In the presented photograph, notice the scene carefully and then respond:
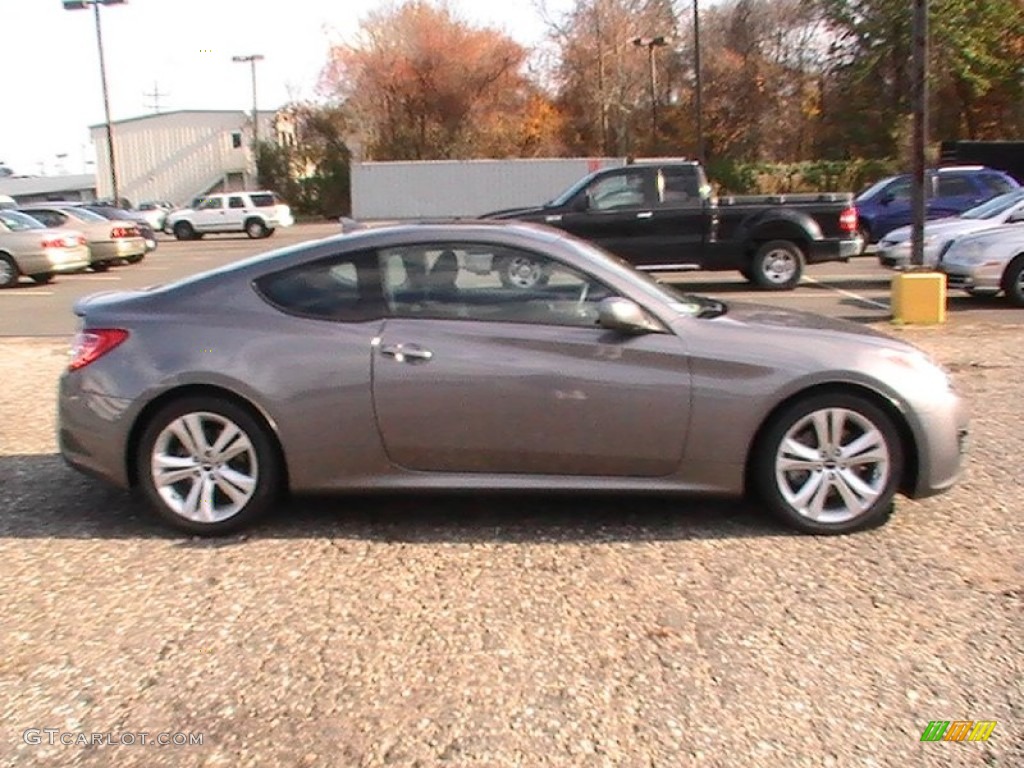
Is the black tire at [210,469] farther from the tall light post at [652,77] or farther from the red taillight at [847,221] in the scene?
the tall light post at [652,77]

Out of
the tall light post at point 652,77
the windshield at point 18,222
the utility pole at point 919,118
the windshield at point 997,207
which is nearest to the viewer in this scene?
the utility pole at point 919,118

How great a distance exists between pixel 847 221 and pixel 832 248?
0.45 meters

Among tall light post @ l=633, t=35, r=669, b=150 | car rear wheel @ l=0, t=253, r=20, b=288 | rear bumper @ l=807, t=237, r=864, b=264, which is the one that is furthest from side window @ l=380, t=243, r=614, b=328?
tall light post @ l=633, t=35, r=669, b=150

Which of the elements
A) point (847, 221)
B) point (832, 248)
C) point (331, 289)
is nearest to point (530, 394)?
point (331, 289)

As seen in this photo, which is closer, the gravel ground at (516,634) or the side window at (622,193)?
the gravel ground at (516,634)

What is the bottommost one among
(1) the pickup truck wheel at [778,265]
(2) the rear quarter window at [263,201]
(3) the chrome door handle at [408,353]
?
(1) the pickup truck wheel at [778,265]

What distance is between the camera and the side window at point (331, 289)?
460 cm

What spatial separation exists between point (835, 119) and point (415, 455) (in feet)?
158

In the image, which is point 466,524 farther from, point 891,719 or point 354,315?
point 891,719

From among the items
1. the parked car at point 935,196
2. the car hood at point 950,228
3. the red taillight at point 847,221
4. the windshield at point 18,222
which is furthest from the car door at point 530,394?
the windshield at point 18,222

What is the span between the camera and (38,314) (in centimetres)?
1422

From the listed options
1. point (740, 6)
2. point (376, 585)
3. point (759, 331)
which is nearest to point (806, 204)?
point (759, 331)

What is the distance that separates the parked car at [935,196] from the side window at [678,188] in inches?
240

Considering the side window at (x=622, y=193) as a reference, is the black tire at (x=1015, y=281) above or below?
below
